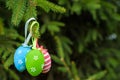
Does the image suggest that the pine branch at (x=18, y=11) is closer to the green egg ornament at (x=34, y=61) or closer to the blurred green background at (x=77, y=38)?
the green egg ornament at (x=34, y=61)

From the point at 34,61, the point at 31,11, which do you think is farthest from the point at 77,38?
the point at 34,61

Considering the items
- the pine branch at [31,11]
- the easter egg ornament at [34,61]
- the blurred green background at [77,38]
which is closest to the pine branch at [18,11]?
the pine branch at [31,11]

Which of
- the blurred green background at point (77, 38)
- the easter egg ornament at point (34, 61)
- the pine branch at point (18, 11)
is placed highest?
the pine branch at point (18, 11)

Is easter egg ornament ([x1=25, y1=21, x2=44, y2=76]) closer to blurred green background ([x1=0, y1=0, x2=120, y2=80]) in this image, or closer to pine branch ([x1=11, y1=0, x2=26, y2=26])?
pine branch ([x1=11, y1=0, x2=26, y2=26])

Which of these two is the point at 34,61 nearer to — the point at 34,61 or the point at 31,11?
the point at 34,61

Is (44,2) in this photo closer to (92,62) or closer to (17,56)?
(17,56)

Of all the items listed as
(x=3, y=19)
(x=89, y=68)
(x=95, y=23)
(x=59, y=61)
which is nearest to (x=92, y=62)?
(x=89, y=68)
